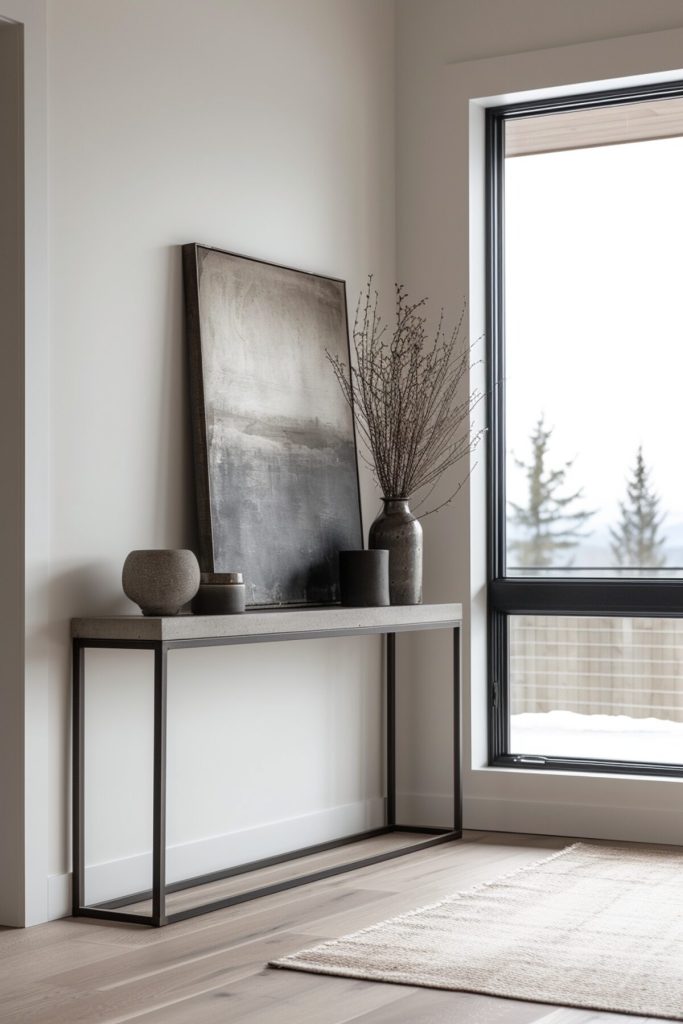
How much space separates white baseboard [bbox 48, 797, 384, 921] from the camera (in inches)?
148

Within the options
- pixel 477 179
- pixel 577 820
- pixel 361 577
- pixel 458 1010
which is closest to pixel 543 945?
pixel 458 1010

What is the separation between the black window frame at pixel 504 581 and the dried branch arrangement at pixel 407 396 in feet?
0.50

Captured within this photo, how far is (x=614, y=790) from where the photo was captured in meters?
4.88

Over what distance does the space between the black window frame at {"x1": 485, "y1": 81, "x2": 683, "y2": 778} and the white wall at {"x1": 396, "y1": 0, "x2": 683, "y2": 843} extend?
5 centimetres

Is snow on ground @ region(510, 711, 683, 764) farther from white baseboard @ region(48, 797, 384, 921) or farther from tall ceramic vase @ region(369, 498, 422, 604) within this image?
tall ceramic vase @ region(369, 498, 422, 604)

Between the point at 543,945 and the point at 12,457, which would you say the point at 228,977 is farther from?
the point at 12,457

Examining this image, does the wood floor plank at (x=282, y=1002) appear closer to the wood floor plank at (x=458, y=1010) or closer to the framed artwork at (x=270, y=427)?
the wood floor plank at (x=458, y=1010)

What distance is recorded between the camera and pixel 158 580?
3.67 m

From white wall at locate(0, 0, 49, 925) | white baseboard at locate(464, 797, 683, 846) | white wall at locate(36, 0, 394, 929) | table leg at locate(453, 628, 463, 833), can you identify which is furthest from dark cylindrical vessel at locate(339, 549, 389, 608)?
white wall at locate(0, 0, 49, 925)

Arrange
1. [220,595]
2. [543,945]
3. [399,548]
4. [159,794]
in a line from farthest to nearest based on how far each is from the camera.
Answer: [399,548], [220,595], [159,794], [543,945]

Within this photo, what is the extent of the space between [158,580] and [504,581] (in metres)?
1.90

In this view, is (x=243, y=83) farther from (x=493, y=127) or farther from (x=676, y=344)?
(x=676, y=344)

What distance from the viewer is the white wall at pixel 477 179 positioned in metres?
4.91

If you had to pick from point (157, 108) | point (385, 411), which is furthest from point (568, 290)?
point (157, 108)
